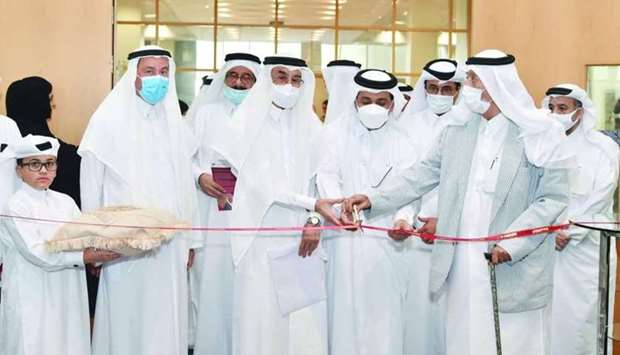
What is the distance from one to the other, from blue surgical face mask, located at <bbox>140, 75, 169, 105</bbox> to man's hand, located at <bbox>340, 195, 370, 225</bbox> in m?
1.19

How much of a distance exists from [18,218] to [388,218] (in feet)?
6.74

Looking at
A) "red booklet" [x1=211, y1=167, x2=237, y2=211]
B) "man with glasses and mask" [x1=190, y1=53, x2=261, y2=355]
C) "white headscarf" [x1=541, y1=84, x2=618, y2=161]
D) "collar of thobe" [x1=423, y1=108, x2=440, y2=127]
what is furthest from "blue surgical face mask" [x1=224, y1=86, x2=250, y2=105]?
"white headscarf" [x1=541, y1=84, x2=618, y2=161]

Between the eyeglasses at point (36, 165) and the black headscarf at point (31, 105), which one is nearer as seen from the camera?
the eyeglasses at point (36, 165)

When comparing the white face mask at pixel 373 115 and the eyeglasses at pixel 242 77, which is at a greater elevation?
the eyeglasses at pixel 242 77

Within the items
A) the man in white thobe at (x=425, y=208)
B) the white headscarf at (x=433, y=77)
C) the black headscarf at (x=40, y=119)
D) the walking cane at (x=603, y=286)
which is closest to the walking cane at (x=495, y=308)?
the walking cane at (x=603, y=286)

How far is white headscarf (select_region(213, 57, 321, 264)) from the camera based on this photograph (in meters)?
4.90

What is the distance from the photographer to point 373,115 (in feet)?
16.0

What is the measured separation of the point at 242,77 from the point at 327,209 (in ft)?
5.55

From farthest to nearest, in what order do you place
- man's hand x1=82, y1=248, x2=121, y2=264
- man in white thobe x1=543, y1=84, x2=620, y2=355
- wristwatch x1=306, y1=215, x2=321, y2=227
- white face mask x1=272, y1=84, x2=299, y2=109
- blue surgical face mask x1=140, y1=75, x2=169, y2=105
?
1. man in white thobe x1=543, y1=84, x2=620, y2=355
2. white face mask x1=272, y1=84, x2=299, y2=109
3. wristwatch x1=306, y1=215, x2=321, y2=227
4. blue surgical face mask x1=140, y1=75, x2=169, y2=105
5. man's hand x1=82, y1=248, x2=121, y2=264

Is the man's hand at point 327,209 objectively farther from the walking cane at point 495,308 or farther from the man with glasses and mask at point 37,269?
the man with glasses and mask at point 37,269

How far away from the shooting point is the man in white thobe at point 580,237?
5816mm

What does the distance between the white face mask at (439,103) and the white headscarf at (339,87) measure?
0.57m

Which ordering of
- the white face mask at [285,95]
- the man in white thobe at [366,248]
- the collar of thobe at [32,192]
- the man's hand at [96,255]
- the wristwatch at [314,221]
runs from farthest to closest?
the white face mask at [285,95] < the man in white thobe at [366,248] < the wristwatch at [314,221] < the collar of thobe at [32,192] < the man's hand at [96,255]

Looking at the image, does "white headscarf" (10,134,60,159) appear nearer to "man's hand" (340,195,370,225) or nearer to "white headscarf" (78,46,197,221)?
"white headscarf" (78,46,197,221)
